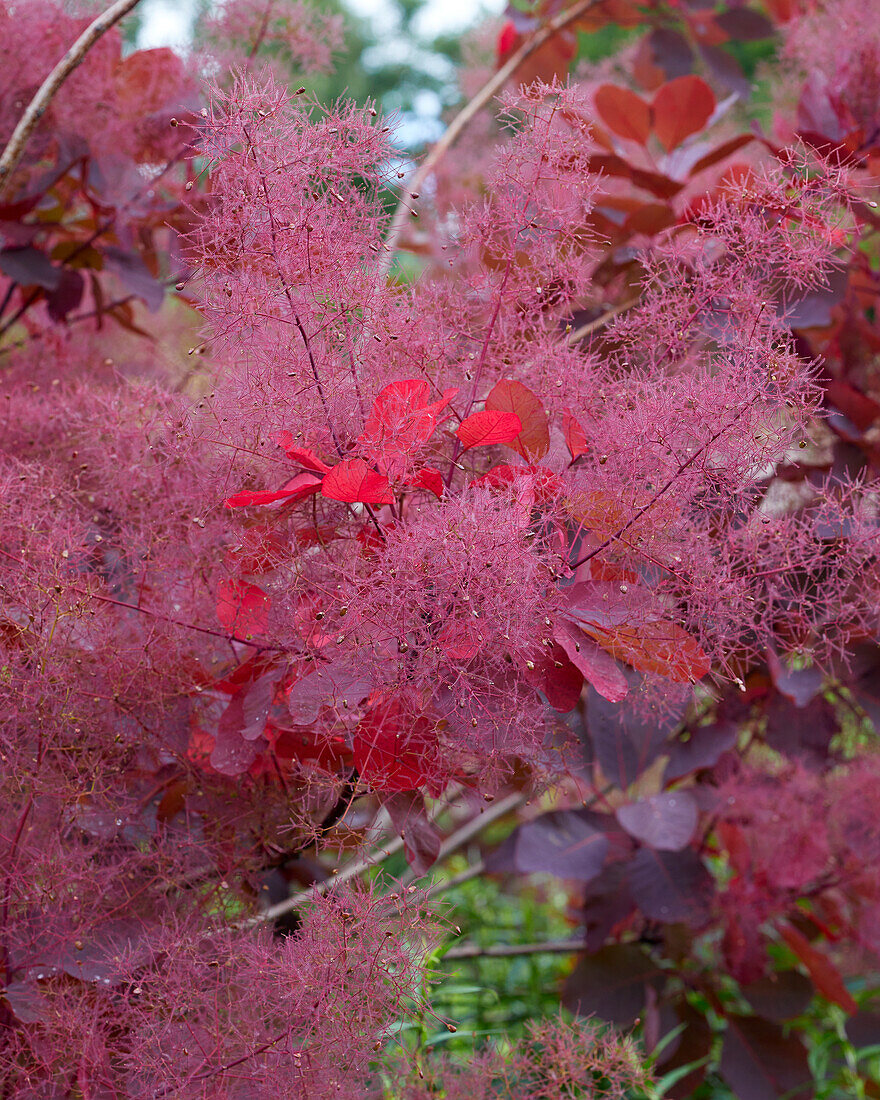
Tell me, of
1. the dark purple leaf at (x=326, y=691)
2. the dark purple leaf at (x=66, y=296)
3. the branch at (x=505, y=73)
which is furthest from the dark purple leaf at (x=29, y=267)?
the dark purple leaf at (x=326, y=691)

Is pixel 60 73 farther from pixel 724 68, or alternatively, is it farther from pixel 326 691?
pixel 724 68

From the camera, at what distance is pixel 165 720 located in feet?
2.43

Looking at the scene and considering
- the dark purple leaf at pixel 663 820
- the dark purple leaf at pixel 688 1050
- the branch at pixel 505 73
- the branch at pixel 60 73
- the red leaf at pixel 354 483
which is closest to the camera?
the red leaf at pixel 354 483

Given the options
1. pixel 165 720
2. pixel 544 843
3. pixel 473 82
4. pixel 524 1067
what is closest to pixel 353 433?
pixel 165 720

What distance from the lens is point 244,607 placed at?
2.27 ft

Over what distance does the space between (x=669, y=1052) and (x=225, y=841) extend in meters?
0.75

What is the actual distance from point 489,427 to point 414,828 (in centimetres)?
31

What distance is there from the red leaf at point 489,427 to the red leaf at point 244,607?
7.8 inches

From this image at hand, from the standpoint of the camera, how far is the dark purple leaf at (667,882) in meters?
1.04

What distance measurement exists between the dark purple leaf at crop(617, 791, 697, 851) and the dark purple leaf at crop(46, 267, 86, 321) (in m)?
0.90

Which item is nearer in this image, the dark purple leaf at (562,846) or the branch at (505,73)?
the dark purple leaf at (562,846)

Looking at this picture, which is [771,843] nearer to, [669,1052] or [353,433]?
[669,1052]

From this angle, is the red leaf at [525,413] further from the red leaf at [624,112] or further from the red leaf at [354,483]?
the red leaf at [624,112]

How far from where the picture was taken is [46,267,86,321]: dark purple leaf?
1.11 metres
